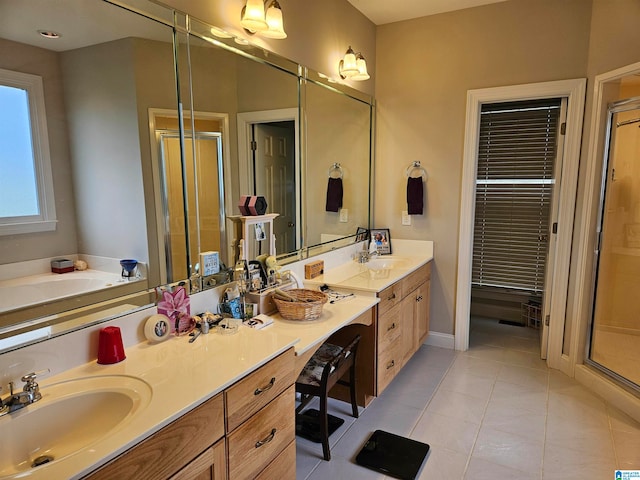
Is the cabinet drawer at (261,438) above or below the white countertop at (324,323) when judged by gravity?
below

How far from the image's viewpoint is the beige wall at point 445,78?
3.01 meters

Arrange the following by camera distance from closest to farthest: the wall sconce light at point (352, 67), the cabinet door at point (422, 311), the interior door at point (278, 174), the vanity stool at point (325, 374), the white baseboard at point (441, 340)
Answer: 1. the vanity stool at point (325, 374)
2. the interior door at point (278, 174)
3. the wall sconce light at point (352, 67)
4. the cabinet door at point (422, 311)
5. the white baseboard at point (441, 340)

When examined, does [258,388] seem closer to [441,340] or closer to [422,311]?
[422,311]

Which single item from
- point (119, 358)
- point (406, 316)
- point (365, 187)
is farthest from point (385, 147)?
point (119, 358)

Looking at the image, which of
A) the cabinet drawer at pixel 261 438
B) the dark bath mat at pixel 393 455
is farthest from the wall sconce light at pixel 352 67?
the dark bath mat at pixel 393 455

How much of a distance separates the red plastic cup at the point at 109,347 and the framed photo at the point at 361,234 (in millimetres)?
2326

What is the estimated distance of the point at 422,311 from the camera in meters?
3.40

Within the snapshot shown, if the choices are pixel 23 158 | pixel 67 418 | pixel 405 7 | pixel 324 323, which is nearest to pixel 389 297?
pixel 324 323

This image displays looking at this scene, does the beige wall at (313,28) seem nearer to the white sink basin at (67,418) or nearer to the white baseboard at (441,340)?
Answer: the white sink basin at (67,418)

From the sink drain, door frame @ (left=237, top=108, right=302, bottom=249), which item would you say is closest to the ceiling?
door frame @ (left=237, top=108, right=302, bottom=249)

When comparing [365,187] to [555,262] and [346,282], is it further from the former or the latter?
[555,262]

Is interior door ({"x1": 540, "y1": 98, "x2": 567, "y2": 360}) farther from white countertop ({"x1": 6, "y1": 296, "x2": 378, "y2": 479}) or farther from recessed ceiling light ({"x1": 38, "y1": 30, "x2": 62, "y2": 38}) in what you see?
recessed ceiling light ({"x1": 38, "y1": 30, "x2": 62, "y2": 38})

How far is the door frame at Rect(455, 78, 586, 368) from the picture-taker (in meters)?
2.98

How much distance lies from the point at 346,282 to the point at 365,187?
4.03ft
